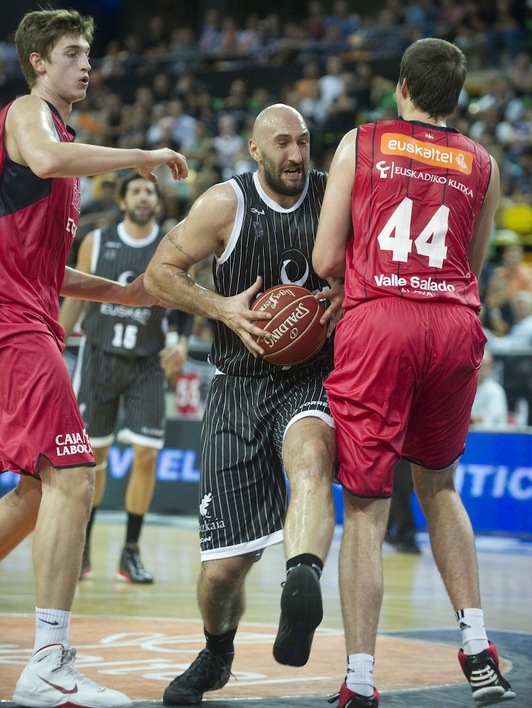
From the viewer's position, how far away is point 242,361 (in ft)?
15.2

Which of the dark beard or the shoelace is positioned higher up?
the dark beard

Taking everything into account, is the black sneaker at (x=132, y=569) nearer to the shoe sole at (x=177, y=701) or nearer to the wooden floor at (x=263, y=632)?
the wooden floor at (x=263, y=632)

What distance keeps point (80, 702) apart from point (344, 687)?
35.8 inches

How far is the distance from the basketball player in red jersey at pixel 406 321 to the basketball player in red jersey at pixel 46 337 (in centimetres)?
82

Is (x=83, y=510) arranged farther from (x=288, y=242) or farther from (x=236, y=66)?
(x=236, y=66)

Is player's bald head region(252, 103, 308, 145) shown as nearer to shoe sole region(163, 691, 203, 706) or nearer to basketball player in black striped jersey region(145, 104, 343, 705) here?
basketball player in black striped jersey region(145, 104, 343, 705)

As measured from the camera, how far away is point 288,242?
459 cm

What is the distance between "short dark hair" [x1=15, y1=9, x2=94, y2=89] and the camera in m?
4.39

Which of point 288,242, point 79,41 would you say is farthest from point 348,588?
point 79,41

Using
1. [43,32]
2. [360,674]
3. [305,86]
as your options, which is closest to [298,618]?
[360,674]

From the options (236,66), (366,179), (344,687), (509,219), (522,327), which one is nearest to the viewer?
(344,687)

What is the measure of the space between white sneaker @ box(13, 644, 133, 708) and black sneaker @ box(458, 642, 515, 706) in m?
1.19

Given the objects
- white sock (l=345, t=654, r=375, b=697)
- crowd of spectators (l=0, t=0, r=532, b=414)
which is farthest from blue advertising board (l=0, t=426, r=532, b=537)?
white sock (l=345, t=654, r=375, b=697)

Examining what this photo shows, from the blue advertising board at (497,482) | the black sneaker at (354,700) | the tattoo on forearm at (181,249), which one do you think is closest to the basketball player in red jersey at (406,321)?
the black sneaker at (354,700)
